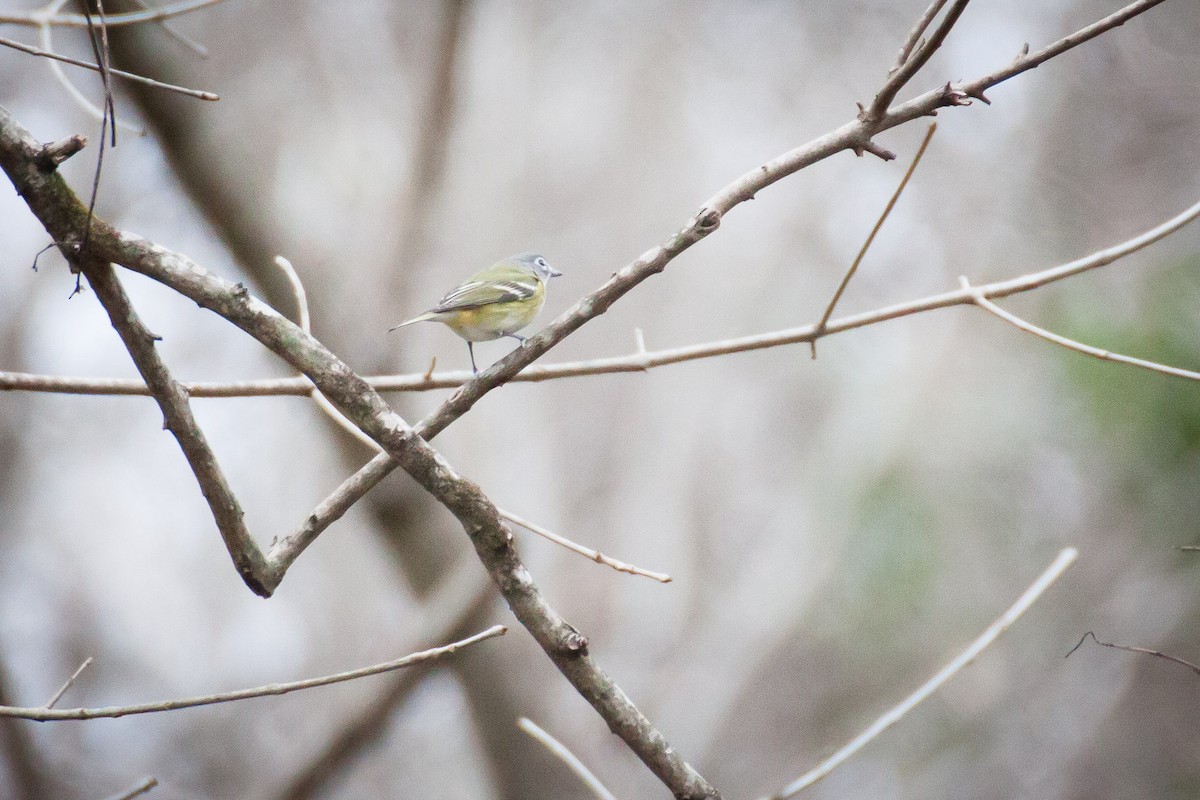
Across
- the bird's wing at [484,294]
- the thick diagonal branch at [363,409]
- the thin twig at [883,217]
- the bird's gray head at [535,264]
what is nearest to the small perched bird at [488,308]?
the bird's wing at [484,294]

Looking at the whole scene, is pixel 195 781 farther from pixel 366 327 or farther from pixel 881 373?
pixel 881 373

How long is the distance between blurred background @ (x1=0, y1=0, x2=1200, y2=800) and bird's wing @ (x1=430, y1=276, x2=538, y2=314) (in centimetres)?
162

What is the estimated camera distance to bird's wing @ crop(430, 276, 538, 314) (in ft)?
8.66

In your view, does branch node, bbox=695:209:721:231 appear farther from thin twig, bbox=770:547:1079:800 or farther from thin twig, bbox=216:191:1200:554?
thin twig, bbox=770:547:1079:800

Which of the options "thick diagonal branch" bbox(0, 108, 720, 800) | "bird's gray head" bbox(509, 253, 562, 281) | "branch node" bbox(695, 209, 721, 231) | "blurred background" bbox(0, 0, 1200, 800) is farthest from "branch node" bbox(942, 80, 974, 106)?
"blurred background" bbox(0, 0, 1200, 800)

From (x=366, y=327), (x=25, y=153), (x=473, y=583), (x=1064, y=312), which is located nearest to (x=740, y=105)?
(x=1064, y=312)

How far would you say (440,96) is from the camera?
4.97 metres

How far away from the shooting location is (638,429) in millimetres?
6227

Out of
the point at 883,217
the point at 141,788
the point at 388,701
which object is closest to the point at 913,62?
the point at 883,217

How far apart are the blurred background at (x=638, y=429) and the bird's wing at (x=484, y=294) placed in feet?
5.33

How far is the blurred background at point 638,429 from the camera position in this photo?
4.58 m

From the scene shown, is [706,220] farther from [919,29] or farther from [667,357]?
[667,357]

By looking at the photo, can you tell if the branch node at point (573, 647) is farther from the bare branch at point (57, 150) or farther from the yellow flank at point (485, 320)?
the yellow flank at point (485, 320)

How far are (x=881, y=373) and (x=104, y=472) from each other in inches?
184
